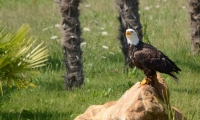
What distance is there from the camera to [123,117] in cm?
731

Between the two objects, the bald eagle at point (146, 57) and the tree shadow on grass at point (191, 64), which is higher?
the bald eagle at point (146, 57)

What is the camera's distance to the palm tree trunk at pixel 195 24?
14586 millimetres

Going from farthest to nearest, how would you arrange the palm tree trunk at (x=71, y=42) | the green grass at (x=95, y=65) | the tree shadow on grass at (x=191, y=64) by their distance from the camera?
1. the tree shadow on grass at (x=191, y=64)
2. the palm tree trunk at (x=71, y=42)
3. the green grass at (x=95, y=65)

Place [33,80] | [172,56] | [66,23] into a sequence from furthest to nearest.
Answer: [172,56] < [33,80] < [66,23]

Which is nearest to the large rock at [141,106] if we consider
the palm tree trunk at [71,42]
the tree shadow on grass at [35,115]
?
the tree shadow on grass at [35,115]

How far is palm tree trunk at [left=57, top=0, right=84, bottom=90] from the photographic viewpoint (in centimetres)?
1161

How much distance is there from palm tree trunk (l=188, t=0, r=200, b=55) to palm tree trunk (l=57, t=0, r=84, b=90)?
390 cm

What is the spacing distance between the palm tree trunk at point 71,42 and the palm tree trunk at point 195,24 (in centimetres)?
390

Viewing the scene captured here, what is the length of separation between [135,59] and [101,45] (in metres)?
8.05

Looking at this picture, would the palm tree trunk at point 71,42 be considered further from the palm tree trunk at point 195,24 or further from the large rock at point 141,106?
the large rock at point 141,106

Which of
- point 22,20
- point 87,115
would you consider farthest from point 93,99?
point 22,20

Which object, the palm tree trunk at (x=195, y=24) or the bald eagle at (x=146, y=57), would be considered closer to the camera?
the bald eagle at (x=146, y=57)

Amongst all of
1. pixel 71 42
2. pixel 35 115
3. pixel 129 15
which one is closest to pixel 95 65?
pixel 129 15

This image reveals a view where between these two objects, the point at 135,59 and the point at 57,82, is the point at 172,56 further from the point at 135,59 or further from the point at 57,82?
the point at 135,59
